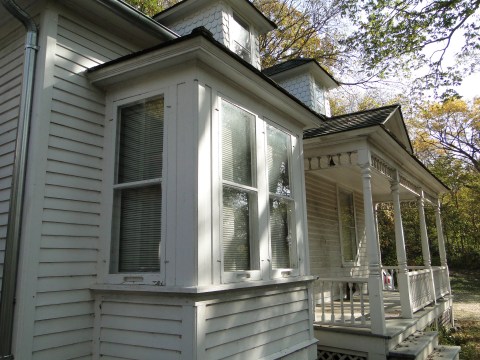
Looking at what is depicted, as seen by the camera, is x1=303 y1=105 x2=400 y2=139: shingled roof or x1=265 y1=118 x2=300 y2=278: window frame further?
x1=303 y1=105 x2=400 y2=139: shingled roof

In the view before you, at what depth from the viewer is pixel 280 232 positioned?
5230 millimetres

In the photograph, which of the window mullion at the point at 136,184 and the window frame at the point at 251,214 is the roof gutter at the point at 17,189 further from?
the window frame at the point at 251,214

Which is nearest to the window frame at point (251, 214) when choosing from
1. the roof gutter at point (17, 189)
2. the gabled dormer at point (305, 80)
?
the roof gutter at point (17, 189)

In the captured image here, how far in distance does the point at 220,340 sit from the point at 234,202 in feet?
→ 4.83

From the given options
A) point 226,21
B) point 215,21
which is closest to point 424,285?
point 226,21

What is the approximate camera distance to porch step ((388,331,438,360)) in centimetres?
593

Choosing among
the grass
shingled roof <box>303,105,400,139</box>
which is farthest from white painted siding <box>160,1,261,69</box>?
the grass

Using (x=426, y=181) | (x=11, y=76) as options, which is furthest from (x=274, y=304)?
(x=426, y=181)

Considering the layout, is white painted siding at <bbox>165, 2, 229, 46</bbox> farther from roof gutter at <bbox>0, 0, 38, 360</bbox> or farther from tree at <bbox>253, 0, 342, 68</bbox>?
tree at <bbox>253, 0, 342, 68</bbox>

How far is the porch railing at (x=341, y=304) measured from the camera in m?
6.49

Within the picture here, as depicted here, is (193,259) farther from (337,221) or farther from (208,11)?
(337,221)

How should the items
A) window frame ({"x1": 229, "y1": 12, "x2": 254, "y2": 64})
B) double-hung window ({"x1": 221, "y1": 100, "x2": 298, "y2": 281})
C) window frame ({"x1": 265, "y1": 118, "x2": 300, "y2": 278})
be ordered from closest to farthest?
double-hung window ({"x1": 221, "y1": 100, "x2": 298, "y2": 281}) < window frame ({"x1": 265, "y1": 118, "x2": 300, "y2": 278}) < window frame ({"x1": 229, "y1": 12, "x2": 254, "y2": 64})

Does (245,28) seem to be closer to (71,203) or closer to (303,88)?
(303,88)

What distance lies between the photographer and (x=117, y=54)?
511 centimetres
